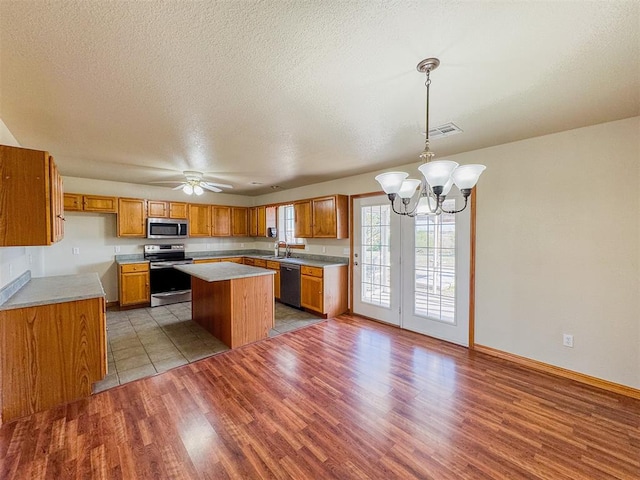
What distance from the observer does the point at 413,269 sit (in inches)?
151

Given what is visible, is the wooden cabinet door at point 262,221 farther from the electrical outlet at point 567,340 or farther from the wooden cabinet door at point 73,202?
the electrical outlet at point 567,340

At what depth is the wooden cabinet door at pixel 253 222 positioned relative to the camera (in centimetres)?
670

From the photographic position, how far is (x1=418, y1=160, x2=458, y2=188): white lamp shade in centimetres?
153

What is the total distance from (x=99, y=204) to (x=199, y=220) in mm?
1764

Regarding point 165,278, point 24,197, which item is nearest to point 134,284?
point 165,278

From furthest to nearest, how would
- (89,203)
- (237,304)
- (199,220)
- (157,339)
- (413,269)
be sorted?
(199,220)
(89,203)
(413,269)
(157,339)
(237,304)

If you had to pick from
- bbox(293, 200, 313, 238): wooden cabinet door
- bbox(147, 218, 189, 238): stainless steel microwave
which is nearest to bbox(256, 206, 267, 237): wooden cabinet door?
bbox(293, 200, 313, 238): wooden cabinet door

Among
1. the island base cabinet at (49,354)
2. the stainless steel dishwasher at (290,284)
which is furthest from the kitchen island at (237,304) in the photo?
the stainless steel dishwasher at (290,284)

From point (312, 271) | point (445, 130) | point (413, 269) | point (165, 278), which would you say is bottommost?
point (165, 278)

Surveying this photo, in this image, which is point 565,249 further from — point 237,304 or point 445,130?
point 237,304

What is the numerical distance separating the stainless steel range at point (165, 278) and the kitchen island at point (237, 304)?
1.62 m

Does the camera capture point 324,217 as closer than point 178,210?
Yes

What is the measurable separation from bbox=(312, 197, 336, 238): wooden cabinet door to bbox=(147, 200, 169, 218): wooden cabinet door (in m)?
3.13

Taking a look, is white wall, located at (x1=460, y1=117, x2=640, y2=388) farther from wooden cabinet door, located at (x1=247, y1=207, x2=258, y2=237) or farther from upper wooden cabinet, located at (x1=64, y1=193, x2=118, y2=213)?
upper wooden cabinet, located at (x1=64, y1=193, x2=118, y2=213)
